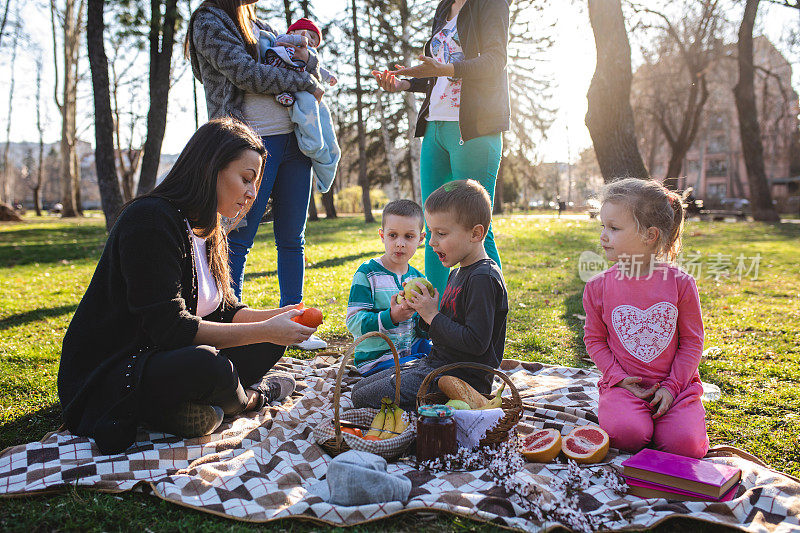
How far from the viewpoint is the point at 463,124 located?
11.8ft

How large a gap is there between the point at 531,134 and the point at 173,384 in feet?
76.7

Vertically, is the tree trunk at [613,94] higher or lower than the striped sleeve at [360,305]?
higher

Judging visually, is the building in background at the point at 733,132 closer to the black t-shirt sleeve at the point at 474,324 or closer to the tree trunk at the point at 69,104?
the black t-shirt sleeve at the point at 474,324

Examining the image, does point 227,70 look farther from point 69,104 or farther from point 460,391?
point 69,104

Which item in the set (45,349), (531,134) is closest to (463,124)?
(45,349)

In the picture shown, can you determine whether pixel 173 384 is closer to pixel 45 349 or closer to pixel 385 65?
pixel 45 349

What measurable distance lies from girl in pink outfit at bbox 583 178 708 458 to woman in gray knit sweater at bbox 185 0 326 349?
2.10m

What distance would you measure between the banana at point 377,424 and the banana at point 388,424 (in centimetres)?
1

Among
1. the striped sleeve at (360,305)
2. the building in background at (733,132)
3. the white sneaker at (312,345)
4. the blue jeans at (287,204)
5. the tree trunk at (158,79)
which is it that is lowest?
the white sneaker at (312,345)

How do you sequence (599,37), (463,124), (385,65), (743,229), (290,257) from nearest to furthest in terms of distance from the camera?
1. (463,124)
2. (290,257)
3. (599,37)
4. (743,229)
5. (385,65)

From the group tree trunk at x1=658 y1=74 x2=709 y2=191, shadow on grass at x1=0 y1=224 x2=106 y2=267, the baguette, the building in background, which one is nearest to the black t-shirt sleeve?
the baguette

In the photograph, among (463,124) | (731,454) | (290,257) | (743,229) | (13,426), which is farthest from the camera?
(743,229)

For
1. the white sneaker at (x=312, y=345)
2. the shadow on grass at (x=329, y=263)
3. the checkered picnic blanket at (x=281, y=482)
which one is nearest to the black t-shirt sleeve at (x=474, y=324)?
the checkered picnic blanket at (x=281, y=482)

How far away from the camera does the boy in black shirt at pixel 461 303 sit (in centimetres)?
270
